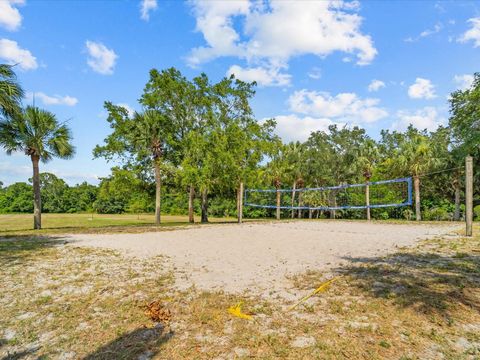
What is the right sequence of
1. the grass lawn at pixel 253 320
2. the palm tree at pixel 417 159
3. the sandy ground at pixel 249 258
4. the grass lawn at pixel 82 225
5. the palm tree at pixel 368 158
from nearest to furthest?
the grass lawn at pixel 253 320, the sandy ground at pixel 249 258, the grass lawn at pixel 82 225, the palm tree at pixel 417 159, the palm tree at pixel 368 158

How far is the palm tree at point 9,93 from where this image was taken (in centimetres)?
951

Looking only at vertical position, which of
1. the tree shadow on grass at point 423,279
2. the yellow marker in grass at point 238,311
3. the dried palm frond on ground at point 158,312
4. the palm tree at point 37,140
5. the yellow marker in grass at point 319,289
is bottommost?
the dried palm frond on ground at point 158,312

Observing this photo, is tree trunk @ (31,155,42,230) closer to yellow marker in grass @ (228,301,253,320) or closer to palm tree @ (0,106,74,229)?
palm tree @ (0,106,74,229)

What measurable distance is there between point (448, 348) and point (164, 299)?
3052mm

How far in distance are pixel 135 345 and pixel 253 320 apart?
3.91 ft

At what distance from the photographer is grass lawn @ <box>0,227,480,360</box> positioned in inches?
108

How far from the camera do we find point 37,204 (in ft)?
51.4

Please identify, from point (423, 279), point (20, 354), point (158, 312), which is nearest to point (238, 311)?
point (158, 312)

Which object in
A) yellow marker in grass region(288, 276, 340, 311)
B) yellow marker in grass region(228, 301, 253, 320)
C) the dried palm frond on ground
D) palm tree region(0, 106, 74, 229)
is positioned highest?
palm tree region(0, 106, 74, 229)

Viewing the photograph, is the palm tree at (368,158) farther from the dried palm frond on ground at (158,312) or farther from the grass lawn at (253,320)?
the dried palm frond on ground at (158,312)

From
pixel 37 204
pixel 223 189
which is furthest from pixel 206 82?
pixel 37 204

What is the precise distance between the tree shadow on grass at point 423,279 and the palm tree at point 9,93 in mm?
10706

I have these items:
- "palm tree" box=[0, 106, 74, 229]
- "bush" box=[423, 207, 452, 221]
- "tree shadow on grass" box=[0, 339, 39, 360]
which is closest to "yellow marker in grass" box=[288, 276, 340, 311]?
"tree shadow on grass" box=[0, 339, 39, 360]

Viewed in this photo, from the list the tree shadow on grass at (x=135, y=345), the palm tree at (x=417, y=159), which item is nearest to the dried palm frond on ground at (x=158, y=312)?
the tree shadow on grass at (x=135, y=345)
